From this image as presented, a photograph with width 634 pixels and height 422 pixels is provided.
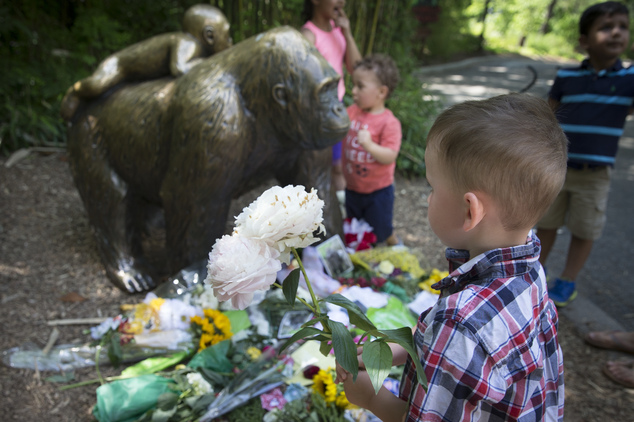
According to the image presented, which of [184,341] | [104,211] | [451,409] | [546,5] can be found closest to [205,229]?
[184,341]

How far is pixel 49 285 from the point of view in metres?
2.77

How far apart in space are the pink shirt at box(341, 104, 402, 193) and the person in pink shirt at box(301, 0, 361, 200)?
0.76 ft

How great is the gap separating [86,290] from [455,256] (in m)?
2.35

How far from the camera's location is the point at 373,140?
2941mm

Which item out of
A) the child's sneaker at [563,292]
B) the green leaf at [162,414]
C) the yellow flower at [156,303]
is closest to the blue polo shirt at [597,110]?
the child's sneaker at [563,292]

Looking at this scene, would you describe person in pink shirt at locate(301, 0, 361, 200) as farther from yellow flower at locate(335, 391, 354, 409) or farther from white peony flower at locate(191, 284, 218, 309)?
yellow flower at locate(335, 391, 354, 409)

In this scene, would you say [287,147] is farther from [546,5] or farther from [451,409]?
[546,5]

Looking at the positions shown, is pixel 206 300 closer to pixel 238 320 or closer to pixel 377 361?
pixel 238 320

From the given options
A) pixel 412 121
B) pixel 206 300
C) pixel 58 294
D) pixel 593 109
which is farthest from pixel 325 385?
pixel 412 121

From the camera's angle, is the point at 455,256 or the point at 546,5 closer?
the point at 455,256

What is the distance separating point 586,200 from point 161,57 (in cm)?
253

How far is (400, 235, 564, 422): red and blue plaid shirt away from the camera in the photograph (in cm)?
91

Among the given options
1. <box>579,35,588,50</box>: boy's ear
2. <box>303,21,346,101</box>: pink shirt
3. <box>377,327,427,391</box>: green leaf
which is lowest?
<box>377,327,427,391</box>: green leaf

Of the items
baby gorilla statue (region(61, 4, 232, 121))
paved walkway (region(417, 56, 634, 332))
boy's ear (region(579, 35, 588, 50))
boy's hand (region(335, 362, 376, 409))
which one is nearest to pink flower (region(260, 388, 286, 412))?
boy's hand (region(335, 362, 376, 409))
